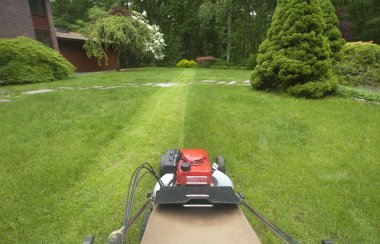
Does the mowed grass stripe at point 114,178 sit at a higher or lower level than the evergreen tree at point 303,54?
lower

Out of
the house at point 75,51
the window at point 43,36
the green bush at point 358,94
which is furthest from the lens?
the house at point 75,51

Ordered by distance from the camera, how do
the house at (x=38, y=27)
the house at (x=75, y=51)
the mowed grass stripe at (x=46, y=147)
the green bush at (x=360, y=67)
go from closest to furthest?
the mowed grass stripe at (x=46, y=147) → the green bush at (x=360, y=67) → the house at (x=38, y=27) → the house at (x=75, y=51)

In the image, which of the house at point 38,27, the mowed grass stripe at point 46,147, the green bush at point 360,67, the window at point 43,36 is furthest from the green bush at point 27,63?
the green bush at point 360,67

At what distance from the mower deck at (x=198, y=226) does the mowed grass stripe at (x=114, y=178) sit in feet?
2.57

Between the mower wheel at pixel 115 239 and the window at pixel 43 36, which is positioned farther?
the window at pixel 43 36

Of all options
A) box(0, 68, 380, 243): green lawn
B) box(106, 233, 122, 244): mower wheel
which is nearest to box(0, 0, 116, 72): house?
box(0, 68, 380, 243): green lawn

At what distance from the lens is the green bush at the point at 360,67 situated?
870 cm

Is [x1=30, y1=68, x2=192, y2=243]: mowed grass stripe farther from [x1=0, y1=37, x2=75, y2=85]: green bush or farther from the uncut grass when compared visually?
[x1=0, y1=37, x2=75, y2=85]: green bush

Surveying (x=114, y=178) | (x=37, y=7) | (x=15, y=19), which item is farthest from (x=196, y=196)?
(x=37, y=7)

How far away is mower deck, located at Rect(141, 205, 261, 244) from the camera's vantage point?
1695 mm

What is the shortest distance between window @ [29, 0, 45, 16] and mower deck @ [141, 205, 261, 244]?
70.5 feet

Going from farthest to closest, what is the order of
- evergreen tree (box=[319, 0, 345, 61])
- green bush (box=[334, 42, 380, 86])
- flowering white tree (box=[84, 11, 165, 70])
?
flowering white tree (box=[84, 11, 165, 70]) < evergreen tree (box=[319, 0, 345, 61]) < green bush (box=[334, 42, 380, 86])

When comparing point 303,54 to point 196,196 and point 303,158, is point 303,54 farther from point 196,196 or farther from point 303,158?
point 196,196

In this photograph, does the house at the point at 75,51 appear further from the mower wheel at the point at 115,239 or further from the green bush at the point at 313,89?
the mower wheel at the point at 115,239
